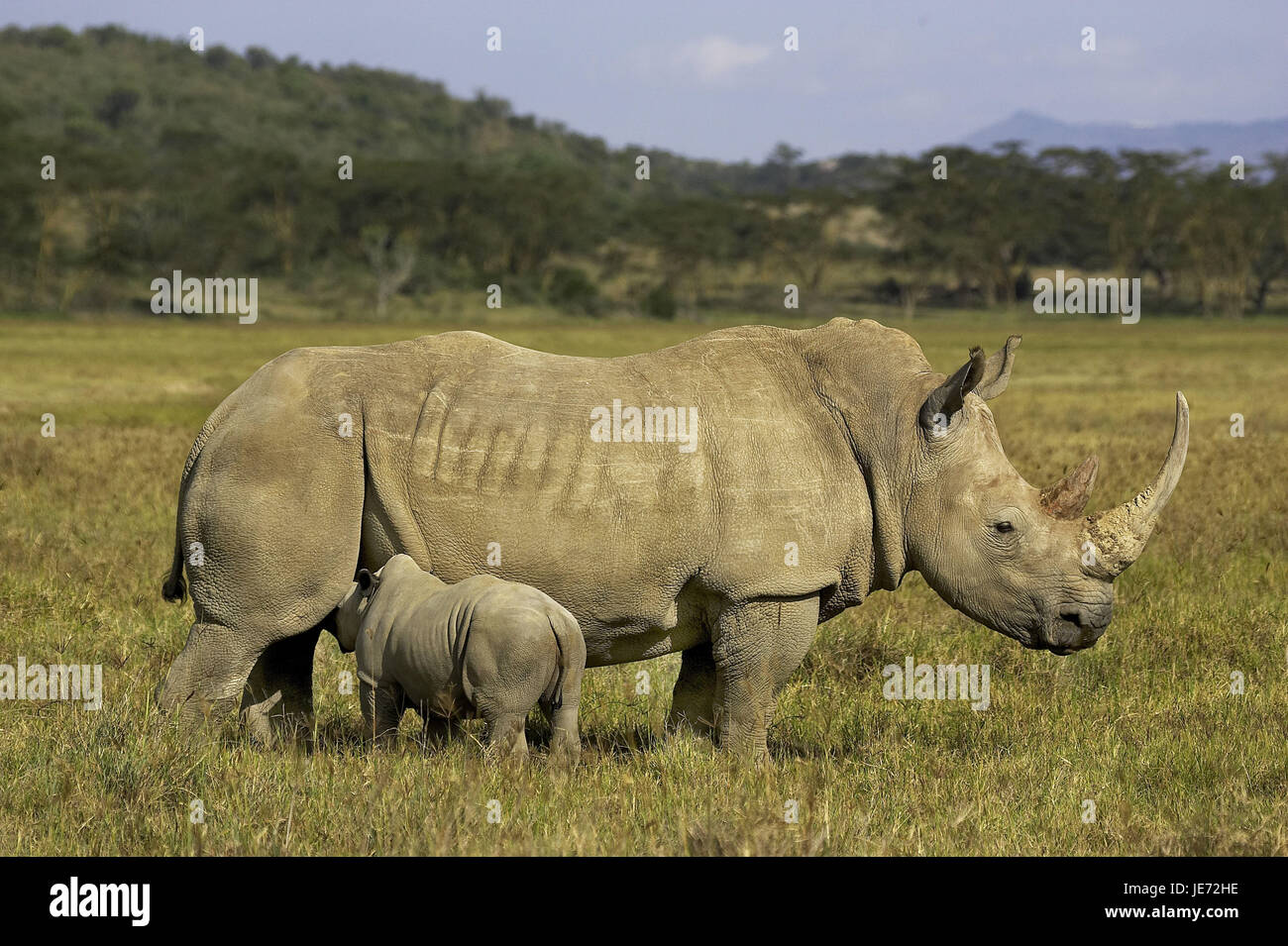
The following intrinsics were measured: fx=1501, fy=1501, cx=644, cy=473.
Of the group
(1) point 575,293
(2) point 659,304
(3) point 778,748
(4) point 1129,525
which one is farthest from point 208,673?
(1) point 575,293

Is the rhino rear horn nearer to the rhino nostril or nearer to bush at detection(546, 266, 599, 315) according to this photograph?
the rhino nostril

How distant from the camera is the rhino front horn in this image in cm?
560

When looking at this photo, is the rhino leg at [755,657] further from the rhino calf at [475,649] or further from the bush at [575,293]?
the bush at [575,293]

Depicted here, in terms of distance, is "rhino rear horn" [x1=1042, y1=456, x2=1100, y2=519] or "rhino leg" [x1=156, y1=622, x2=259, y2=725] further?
"rhino rear horn" [x1=1042, y1=456, x2=1100, y2=519]

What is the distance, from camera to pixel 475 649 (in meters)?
5.08

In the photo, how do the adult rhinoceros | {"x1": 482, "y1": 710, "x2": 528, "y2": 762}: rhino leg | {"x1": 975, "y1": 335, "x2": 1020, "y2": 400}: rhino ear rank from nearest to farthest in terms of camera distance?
{"x1": 482, "y1": 710, "x2": 528, "y2": 762}: rhino leg
the adult rhinoceros
{"x1": 975, "y1": 335, "x2": 1020, "y2": 400}: rhino ear

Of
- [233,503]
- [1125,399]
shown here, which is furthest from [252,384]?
[1125,399]

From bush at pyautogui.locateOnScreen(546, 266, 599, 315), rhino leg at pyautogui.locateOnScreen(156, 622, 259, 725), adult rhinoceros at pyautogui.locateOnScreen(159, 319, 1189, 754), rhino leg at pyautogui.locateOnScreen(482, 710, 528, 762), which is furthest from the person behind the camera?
bush at pyautogui.locateOnScreen(546, 266, 599, 315)

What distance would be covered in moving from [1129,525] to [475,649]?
8.22ft

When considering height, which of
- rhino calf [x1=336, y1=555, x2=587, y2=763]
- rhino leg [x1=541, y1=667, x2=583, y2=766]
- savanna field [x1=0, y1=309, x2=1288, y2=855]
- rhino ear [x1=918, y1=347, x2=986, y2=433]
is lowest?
savanna field [x1=0, y1=309, x2=1288, y2=855]

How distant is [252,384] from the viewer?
5.63 meters

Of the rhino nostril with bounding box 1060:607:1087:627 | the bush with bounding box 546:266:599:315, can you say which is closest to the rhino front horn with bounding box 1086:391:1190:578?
the rhino nostril with bounding box 1060:607:1087:627

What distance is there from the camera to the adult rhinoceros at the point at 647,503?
17.8 ft

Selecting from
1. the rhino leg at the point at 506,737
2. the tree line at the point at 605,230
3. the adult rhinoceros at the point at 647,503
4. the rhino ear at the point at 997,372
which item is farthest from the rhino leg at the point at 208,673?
the tree line at the point at 605,230
